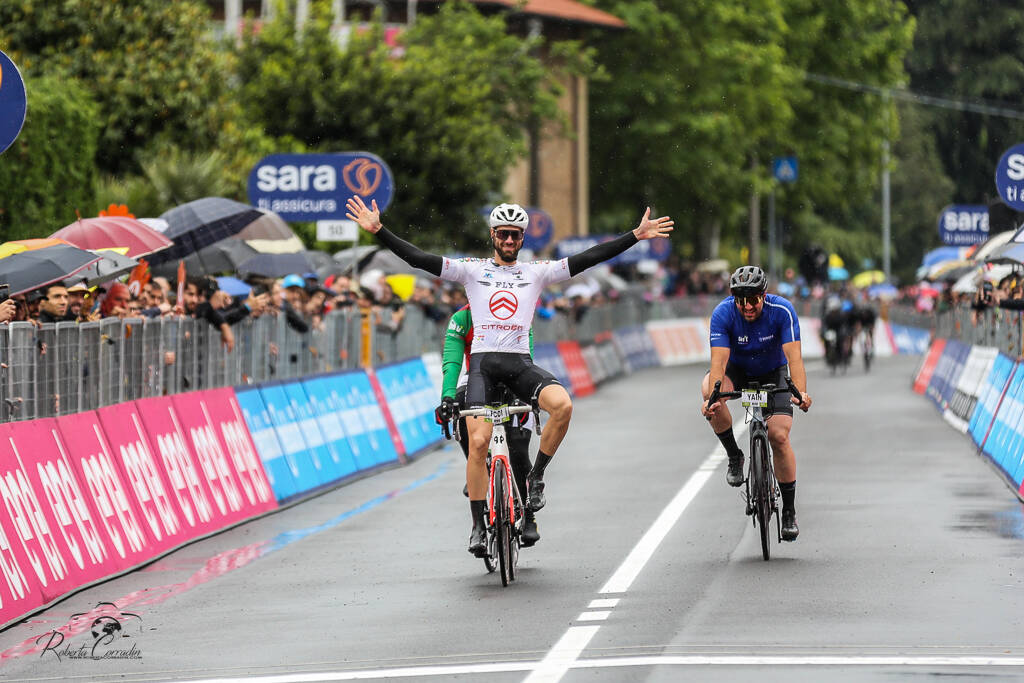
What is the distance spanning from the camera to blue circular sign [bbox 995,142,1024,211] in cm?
2170

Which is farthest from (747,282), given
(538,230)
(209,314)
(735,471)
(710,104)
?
(710,104)

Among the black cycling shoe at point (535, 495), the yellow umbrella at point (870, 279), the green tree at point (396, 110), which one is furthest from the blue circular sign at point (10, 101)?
the yellow umbrella at point (870, 279)

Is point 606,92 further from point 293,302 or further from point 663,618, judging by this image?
point 663,618

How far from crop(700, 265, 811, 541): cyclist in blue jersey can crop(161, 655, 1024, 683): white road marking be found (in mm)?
4270

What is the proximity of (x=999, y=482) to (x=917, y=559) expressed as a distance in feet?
19.8

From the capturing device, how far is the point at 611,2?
63500 mm

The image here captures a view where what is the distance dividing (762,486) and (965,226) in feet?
75.4

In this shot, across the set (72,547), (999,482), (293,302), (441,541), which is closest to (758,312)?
(441,541)

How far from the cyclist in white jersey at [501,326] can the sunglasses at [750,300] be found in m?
1.15

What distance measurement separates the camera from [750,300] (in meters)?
14.0

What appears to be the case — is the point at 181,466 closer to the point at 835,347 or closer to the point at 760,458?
the point at 760,458

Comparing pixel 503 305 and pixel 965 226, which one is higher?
pixel 503 305

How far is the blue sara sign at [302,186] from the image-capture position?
24250 mm

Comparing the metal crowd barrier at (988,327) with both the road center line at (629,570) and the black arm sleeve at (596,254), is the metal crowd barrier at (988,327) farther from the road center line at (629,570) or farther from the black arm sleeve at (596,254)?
the black arm sleeve at (596,254)
